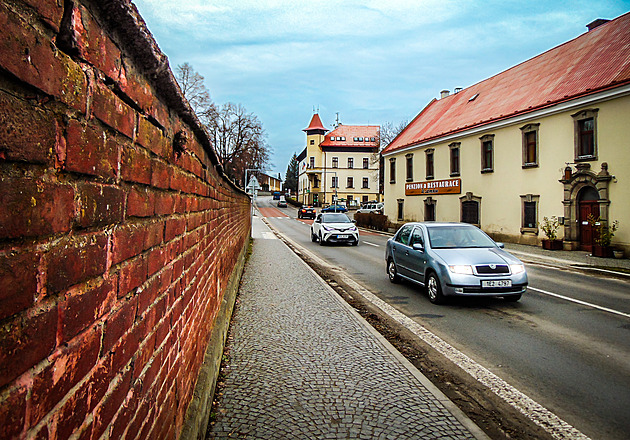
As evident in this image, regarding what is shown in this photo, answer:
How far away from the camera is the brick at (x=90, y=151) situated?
102 centimetres

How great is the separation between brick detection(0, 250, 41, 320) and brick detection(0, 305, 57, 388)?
2 cm

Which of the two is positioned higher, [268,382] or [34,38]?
[34,38]

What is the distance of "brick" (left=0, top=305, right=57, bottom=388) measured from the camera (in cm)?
79

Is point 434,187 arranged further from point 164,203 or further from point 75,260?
point 75,260

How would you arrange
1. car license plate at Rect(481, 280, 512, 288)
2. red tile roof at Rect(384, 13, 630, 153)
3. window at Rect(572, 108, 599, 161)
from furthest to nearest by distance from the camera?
red tile roof at Rect(384, 13, 630, 153)
window at Rect(572, 108, 599, 161)
car license plate at Rect(481, 280, 512, 288)

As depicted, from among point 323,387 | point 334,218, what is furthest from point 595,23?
point 323,387

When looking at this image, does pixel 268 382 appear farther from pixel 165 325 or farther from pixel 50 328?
pixel 50 328

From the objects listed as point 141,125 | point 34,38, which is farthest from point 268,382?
point 34,38

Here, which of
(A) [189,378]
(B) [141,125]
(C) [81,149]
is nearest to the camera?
(C) [81,149]

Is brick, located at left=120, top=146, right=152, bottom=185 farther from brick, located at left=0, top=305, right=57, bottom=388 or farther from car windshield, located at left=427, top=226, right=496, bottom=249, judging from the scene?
car windshield, located at left=427, top=226, right=496, bottom=249

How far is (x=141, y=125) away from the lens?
1.62m

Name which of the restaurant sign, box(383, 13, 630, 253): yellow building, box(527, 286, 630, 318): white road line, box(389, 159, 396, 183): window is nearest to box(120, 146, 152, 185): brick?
box(527, 286, 630, 318): white road line

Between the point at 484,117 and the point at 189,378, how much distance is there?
29.1m

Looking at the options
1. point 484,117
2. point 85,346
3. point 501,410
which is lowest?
point 501,410
